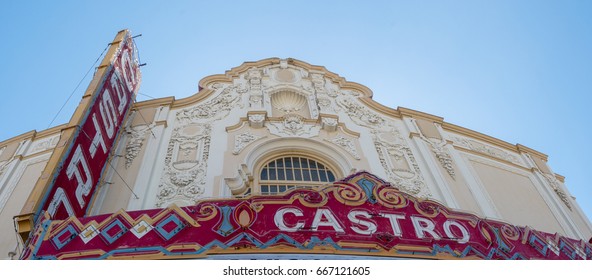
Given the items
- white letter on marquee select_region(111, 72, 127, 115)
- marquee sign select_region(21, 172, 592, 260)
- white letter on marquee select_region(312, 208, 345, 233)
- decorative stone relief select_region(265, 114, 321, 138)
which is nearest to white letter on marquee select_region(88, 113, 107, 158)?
white letter on marquee select_region(111, 72, 127, 115)

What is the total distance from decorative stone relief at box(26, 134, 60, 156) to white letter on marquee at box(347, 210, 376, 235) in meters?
9.37

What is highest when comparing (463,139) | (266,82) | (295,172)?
(266,82)

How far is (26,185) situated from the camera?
471 inches

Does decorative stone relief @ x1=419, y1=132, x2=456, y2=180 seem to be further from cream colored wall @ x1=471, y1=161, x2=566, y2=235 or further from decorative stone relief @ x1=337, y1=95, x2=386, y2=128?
decorative stone relief @ x1=337, y1=95, x2=386, y2=128

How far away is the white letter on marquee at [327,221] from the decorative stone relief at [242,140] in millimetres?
5281

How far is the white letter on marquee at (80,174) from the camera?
937 centimetres

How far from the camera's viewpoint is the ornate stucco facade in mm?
11367

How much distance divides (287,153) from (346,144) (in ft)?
5.35

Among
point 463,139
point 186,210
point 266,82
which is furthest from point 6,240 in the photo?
point 463,139

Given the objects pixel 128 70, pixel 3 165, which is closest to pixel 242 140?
pixel 128 70

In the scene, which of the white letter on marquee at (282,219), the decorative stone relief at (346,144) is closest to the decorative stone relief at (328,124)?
the decorative stone relief at (346,144)

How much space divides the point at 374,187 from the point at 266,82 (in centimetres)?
874

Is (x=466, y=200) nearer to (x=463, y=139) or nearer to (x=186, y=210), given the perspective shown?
(x=463, y=139)

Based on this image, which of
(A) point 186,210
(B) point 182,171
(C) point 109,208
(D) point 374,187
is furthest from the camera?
(B) point 182,171
